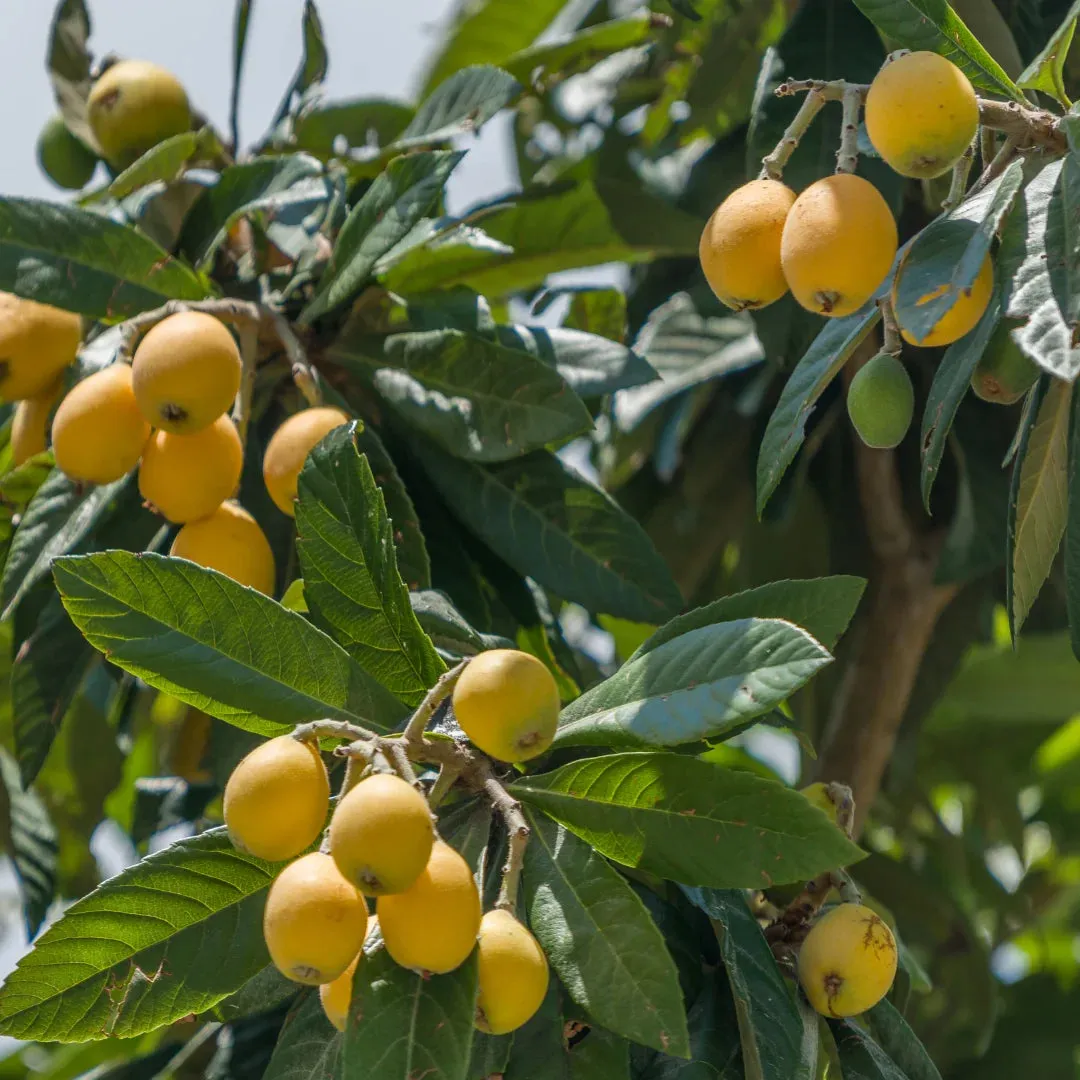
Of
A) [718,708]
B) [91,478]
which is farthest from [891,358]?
[91,478]

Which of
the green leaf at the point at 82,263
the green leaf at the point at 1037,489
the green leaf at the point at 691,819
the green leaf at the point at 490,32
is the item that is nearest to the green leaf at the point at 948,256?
the green leaf at the point at 1037,489

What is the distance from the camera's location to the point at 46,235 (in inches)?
47.3

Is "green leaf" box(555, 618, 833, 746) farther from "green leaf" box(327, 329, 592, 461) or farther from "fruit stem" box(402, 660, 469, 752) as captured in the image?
"green leaf" box(327, 329, 592, 461)

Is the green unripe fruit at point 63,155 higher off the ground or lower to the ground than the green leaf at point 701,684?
higher

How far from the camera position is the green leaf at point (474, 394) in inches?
45.6

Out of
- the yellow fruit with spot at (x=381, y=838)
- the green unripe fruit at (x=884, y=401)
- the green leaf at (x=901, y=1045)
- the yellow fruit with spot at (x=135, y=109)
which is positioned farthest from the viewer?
the yellow fruit with spot at (x=135, y=109)

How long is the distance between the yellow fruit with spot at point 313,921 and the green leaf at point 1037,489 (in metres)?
0.50

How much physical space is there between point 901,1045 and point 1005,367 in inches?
18.9

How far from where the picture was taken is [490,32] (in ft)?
6.59

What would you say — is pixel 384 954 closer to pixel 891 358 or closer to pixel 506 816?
pixel 506 816

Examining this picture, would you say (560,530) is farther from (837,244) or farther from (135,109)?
(135,109)

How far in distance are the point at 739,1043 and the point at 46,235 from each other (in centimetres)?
83

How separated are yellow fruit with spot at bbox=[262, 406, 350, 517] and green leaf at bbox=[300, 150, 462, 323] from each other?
0.17 m

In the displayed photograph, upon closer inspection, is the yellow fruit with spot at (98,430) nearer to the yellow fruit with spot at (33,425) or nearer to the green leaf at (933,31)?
the yellow fruit with spot at (33,425)
